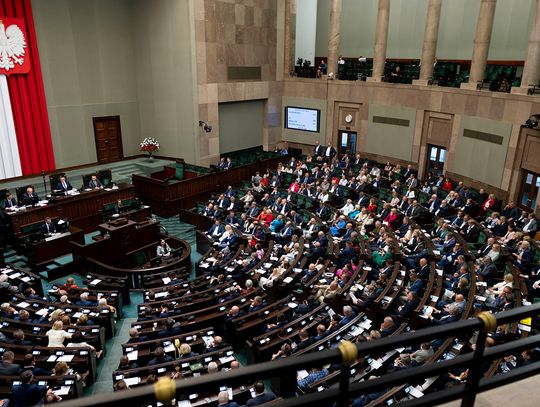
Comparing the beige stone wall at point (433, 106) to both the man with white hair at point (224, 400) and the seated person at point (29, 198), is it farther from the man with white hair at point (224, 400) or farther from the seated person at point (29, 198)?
the seated person at point (29, 198)

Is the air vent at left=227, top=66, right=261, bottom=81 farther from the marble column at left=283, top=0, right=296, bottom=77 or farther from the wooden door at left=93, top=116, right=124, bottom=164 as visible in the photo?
the wooden door at left=93, top=116, right=124, bottom=164

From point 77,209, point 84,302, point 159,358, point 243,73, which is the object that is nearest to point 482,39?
point 243,73

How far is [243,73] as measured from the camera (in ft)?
71.7

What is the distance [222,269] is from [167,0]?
1386 cm

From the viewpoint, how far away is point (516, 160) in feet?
49.3

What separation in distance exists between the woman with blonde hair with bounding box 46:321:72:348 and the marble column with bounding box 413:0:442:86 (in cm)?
1656

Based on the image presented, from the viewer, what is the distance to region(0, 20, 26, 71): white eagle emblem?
1620 cm

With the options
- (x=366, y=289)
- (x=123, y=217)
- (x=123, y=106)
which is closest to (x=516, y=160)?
(x=366, y=289)

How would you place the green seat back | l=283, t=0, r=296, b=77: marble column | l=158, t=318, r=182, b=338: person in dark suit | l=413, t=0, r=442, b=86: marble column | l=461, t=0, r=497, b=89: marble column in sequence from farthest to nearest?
l=283, t=0, r=296, b=77: marble column → the green seat back → l=413, t=0, r=442, b=86: marble column → l=461, t=0, r=497, b=89: marble column → l=158, t=318, r=182, b=338: person in dark suit

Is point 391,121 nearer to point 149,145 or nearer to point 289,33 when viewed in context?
point 289,33

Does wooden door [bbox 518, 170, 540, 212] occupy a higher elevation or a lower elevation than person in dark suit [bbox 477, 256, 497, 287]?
higher

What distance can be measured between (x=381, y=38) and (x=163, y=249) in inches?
558

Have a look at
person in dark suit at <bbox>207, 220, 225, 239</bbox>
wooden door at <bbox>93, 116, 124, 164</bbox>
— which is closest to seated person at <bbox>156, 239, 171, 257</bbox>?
person in dark suit at <bbox>207, 220, 225, 239</bbox>

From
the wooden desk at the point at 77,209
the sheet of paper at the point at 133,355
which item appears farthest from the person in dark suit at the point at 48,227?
the sheet of paper at the point at 133,355
